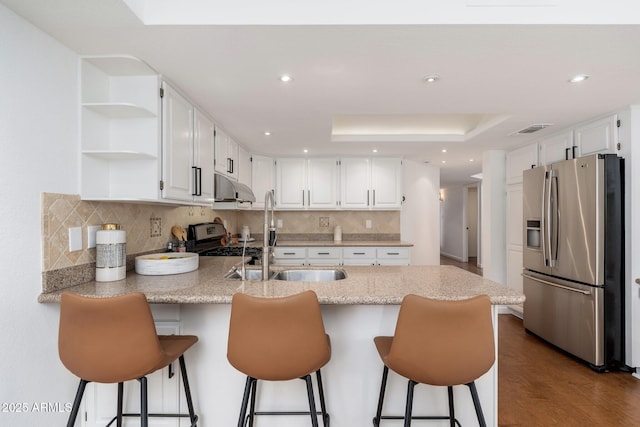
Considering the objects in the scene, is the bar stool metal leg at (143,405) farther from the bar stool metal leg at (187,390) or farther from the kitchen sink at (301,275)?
the kitchen sink at (301,275)

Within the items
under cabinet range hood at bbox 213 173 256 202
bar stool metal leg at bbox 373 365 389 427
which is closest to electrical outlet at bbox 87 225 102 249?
under cabinet range hood at bbox 213 173 256 202

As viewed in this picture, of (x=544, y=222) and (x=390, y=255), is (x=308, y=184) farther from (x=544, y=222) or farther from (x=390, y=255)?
(x=544, y=222)

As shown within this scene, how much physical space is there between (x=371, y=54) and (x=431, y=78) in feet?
1.69

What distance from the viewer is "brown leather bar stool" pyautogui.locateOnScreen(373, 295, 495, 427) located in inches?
50.1

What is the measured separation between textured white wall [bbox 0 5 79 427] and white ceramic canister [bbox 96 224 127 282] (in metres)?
0.30

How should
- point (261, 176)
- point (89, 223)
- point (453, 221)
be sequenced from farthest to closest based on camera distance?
point (453, 221), point (261, 176), point (89, 223)

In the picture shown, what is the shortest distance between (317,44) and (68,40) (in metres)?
1.28

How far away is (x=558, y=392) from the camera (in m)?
2.35

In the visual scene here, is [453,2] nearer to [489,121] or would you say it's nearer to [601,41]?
Result: [601,41]

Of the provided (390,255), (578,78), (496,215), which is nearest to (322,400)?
(578,78)

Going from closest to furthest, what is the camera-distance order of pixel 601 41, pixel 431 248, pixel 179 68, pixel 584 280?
pixel 601 41 < pixel 179 68 < pixel 584 280 < pixel 431 248

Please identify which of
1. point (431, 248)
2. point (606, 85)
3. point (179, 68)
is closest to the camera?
point (179, 68)

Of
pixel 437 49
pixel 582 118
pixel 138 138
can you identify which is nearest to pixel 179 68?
pixel 138 138

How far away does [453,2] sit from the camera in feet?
4.70
